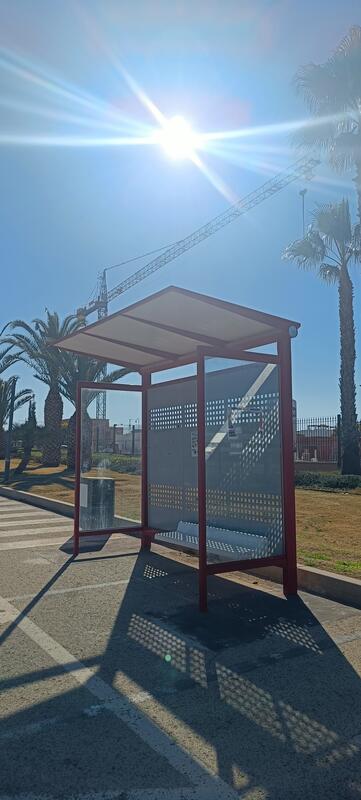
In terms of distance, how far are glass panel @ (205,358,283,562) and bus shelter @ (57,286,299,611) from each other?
0.4 inches

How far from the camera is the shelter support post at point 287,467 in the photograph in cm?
547

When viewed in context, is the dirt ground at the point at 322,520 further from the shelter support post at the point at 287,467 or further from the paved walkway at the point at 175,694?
the paved walkway at the point at 175,694

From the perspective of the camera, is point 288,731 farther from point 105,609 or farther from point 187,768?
point 105,609

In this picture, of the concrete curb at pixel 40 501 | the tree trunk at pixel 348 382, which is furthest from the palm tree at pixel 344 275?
the concrete curb at pixel 40 501

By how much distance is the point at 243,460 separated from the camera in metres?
5.95

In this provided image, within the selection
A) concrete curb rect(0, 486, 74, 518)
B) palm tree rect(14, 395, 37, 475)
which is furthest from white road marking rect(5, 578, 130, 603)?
palm tree rect(14, 395, 37, 475)

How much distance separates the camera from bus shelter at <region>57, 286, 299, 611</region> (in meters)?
5.41

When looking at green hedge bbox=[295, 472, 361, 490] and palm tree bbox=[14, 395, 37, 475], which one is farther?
palm tree bbox=[14, 395, 37, 475]

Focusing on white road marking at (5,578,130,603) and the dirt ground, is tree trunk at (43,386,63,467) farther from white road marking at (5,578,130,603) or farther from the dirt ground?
white road marking at (5,578,130,603)

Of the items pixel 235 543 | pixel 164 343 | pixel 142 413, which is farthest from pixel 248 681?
pixel 142 413

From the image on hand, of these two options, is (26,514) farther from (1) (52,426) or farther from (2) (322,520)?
(1) (52,426)

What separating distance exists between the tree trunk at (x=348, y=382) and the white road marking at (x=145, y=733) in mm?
15257

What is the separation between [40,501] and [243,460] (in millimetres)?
8806

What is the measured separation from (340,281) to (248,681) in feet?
59.8
